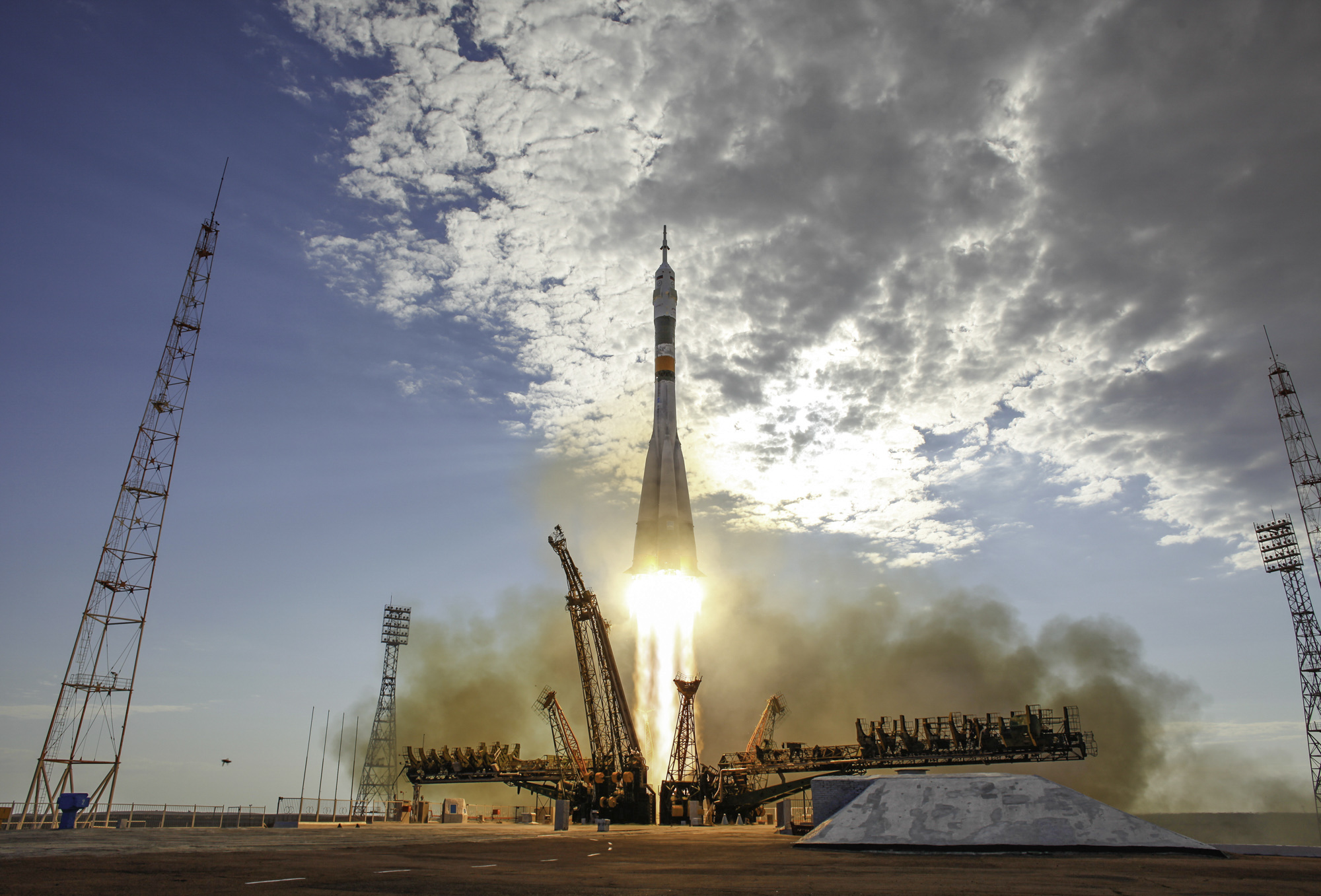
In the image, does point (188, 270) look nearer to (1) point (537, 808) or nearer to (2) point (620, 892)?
(1) point (537, 808)

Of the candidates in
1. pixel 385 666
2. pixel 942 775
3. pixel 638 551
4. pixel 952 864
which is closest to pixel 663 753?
pixel 638 551

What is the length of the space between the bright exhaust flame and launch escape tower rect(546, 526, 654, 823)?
9.87 feet

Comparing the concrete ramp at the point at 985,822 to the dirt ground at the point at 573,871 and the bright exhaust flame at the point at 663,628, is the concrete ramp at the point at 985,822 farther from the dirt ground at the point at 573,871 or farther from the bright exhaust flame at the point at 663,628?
the bright exhaust flame at the point at 663,628

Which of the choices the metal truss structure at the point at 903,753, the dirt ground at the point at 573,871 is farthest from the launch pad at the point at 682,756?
the dirt ground at the point at 573,871

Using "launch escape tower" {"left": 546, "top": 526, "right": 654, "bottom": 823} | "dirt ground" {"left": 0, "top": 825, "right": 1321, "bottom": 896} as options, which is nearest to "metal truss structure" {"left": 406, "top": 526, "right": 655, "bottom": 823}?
"launch escape tower" {"left": 546, "top": 526, "right": 654, "bottom": 823}

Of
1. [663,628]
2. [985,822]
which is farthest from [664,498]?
[985,822]

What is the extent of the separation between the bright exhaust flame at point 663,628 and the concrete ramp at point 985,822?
43087 mm

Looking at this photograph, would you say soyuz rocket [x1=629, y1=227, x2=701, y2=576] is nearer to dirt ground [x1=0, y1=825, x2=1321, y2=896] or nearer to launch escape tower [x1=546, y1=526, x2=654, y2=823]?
launch escape tower [x1=546, y1=526, x2=654, y2=823]

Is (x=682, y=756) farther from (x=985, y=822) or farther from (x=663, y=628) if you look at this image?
(x=985, y=822)

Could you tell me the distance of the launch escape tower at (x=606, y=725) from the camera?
62.2 metres

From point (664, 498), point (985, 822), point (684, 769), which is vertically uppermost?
point (664, 498)

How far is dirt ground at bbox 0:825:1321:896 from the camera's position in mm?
11625

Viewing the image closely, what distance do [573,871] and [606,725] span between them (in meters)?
57.5

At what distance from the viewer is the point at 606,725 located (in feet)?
230
